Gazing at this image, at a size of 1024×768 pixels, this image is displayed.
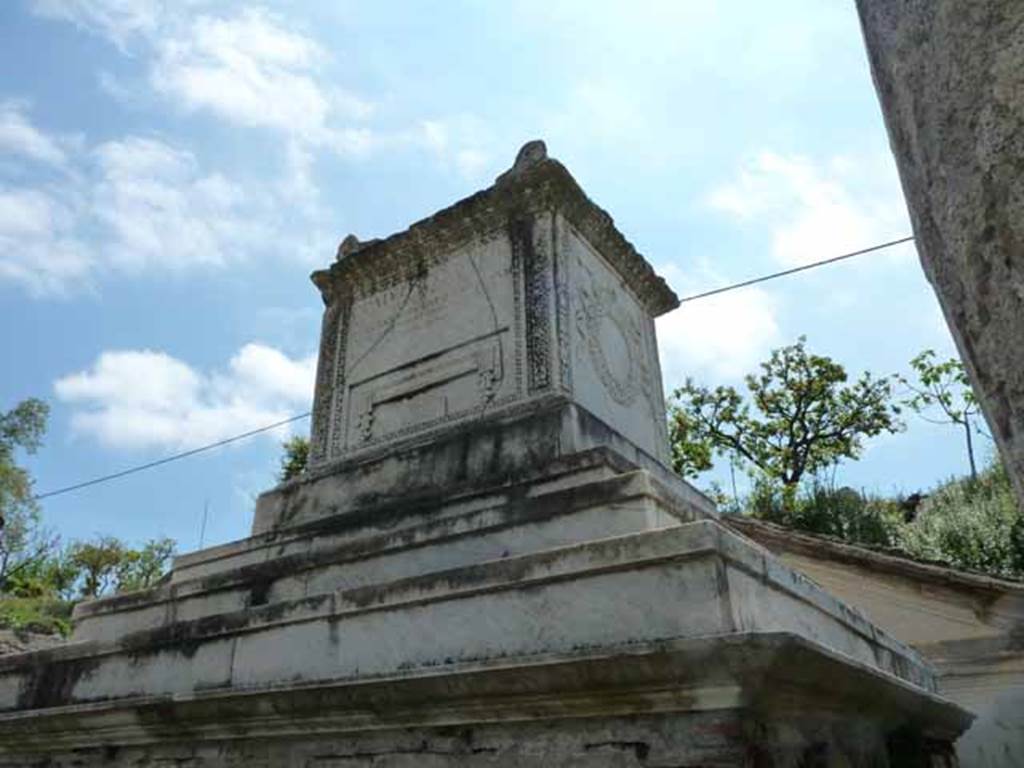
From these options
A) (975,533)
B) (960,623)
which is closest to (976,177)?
(960,623)

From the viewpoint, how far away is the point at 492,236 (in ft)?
20.0

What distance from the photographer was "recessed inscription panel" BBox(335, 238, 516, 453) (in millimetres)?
5605

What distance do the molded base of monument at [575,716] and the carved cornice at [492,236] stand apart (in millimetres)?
3675

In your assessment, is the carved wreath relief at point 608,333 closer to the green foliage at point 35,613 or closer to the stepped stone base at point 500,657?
the stepped stone base at point 500,657

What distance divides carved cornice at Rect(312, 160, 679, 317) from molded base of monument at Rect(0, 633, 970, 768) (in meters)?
3.67

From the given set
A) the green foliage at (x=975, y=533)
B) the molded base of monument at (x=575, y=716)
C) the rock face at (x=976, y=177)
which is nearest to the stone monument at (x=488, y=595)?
the molded base of monument at (x=575, y=716)

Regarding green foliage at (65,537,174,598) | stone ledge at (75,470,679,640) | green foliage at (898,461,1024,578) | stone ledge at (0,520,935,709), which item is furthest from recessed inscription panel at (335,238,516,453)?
green foliage at (65,537,174,598)

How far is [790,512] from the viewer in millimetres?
14969

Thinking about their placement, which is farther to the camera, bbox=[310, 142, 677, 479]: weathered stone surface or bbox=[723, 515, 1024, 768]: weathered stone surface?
bbox=[723, 515, 1024, 768]: weathered stone surface

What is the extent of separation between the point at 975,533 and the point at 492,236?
30.1ft

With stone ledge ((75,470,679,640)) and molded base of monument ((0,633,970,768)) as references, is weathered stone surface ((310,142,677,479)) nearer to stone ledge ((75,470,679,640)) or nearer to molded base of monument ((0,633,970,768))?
stone ledge ((75,470,679,640))

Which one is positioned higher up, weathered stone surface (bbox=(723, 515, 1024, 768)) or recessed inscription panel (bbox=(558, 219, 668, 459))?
recessed inscription panel (bbox=(558, 219, 668, 459))

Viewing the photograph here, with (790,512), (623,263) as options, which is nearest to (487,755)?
→ (623,263)

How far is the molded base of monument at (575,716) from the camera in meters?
2.80
